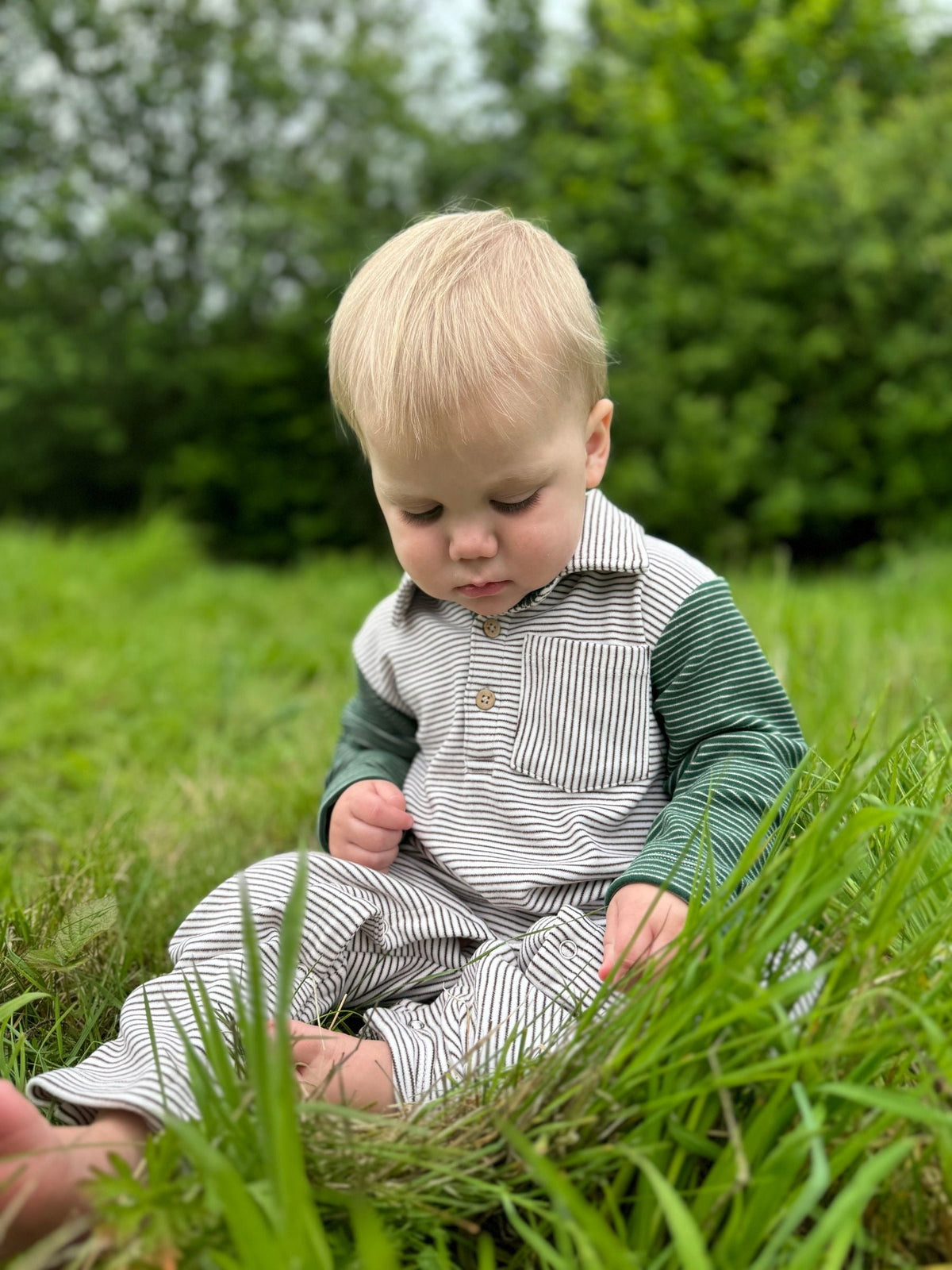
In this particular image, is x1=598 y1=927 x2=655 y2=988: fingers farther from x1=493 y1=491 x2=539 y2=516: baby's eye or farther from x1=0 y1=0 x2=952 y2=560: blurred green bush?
x1=0 y1=0 x2=952 y2=560: blurred green bush

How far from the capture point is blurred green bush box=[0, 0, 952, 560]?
7.24 meters

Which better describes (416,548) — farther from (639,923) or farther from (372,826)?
(639,923)

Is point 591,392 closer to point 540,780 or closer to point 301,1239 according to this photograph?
point 540,780

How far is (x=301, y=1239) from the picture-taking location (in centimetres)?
87

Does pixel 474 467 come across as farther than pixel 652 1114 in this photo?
Yes

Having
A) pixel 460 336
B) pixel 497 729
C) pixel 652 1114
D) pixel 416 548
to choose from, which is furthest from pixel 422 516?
pixel 652 1114

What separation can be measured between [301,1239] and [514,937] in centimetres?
76

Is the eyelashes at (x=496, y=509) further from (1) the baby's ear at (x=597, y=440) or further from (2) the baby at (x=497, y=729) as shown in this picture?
(1) the baby's ear at (x=597, y=440)

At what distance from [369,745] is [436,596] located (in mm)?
398

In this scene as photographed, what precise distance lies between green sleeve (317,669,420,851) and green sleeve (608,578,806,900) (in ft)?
1.48

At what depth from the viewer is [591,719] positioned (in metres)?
1.72

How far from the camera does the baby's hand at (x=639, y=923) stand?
1.35m

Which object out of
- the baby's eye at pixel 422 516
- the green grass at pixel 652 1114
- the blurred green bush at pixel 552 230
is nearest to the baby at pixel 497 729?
the baby's eye at pixel 422 516

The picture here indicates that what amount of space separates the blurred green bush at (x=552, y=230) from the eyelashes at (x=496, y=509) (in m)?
5.79
